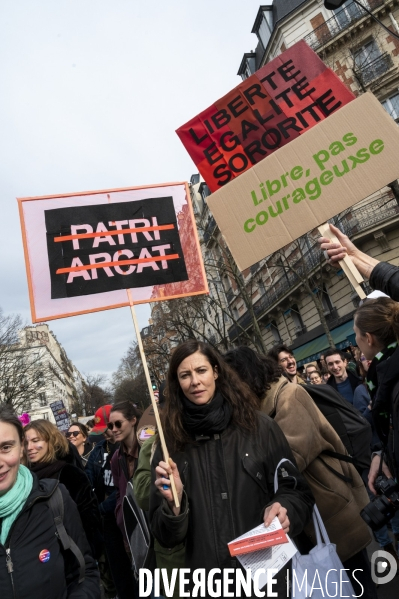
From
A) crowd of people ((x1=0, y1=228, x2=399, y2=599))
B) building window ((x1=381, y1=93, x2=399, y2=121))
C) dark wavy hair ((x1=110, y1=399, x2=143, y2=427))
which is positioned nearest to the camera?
crowd of people ((x1=0, y1=228, x2=399, y2=599))

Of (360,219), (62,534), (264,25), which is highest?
(264,25)

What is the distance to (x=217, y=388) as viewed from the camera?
274 cm

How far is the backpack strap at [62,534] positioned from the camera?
2275 millimetres

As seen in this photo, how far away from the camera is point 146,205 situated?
11.9ft

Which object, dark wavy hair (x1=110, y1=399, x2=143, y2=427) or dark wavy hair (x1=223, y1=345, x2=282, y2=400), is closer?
dark wavy hair (x1=223, y1=345, x2=282, y2=400)

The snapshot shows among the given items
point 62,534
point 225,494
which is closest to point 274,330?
point 225,494

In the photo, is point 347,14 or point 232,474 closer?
point 232,474

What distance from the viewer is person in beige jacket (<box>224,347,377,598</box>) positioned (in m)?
2.71

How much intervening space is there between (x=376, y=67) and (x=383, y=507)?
73.8ft

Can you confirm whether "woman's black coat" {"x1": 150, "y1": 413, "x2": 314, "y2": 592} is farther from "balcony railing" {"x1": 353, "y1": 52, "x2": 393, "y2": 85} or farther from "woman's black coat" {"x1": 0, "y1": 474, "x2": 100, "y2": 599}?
"balcony railing" {"x1": 353, "y1": 52, "x2": 393, "y2": 85}

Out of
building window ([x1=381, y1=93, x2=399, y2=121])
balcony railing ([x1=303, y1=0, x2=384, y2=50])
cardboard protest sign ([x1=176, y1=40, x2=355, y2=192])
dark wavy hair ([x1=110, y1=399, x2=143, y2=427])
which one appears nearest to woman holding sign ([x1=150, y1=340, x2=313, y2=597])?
dark wavy hair ([x1=110, y1=399, x2=143, y2=427])

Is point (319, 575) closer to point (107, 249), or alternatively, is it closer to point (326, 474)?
point (326, 474)

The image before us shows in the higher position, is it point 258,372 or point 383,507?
point 258,372

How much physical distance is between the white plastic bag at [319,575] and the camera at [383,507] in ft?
0.85
